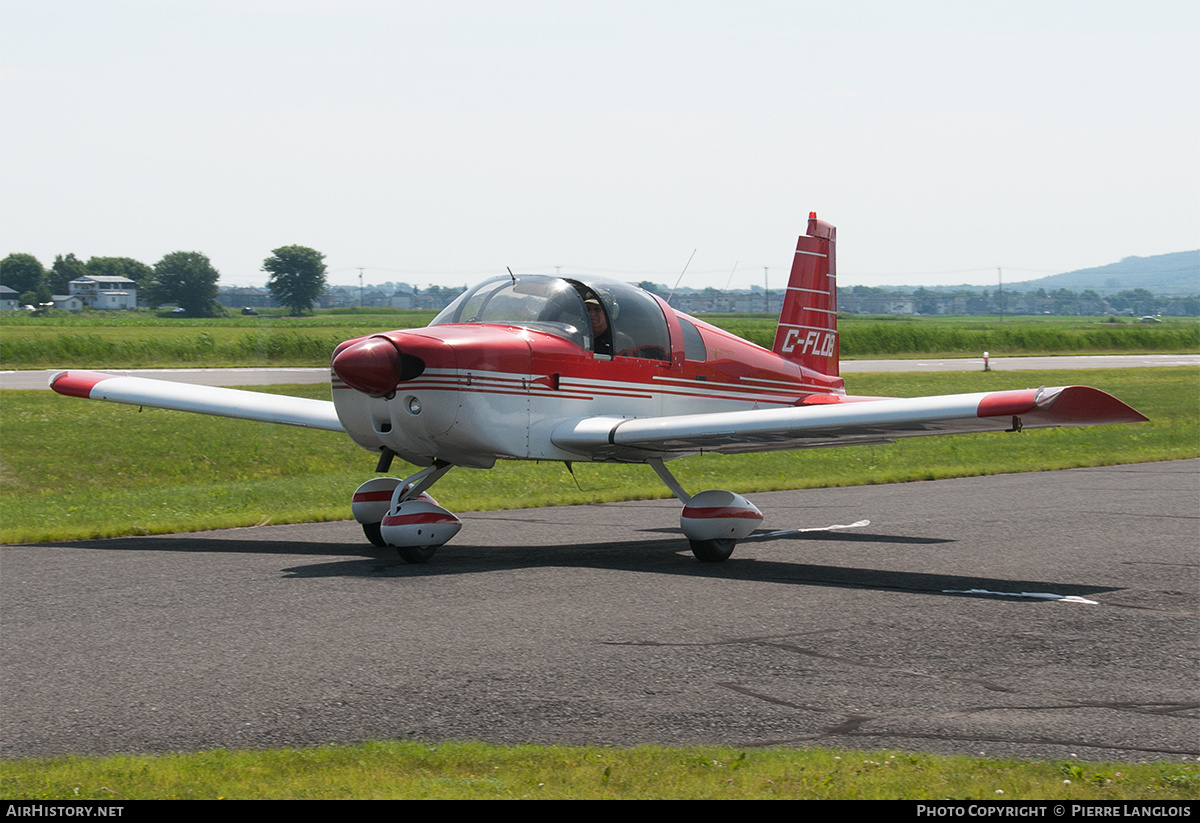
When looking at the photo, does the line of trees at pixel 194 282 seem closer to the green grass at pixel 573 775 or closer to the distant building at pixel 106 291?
the distant building at pixel 106 291

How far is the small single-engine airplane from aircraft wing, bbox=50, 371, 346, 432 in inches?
4.2

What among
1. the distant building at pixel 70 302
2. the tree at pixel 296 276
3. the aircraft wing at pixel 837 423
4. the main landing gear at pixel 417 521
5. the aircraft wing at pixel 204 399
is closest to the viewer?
the aircraft wing at pixel 837 423

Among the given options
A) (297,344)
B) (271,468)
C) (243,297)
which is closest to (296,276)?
(243,297)

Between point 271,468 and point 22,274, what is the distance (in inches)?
6232

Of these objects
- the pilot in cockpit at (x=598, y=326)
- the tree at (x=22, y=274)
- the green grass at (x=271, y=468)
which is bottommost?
the green grass at (x=271, y=468)

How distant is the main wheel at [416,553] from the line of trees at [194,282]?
85.5 m

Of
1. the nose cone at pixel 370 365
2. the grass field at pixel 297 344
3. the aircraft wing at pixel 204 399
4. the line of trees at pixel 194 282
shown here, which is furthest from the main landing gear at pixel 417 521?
the line of trees at pixel 194 282

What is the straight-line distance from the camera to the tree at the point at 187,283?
360 ft

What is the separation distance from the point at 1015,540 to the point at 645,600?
513 cm

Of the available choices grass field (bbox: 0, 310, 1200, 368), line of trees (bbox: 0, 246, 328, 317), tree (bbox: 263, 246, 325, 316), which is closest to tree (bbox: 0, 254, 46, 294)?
line of trees (bbox: 0, 246, 328, 317)

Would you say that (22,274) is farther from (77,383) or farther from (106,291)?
(77,383)

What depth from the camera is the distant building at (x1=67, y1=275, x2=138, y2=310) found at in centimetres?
14412

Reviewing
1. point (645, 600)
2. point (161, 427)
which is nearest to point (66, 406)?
point (161, 427)

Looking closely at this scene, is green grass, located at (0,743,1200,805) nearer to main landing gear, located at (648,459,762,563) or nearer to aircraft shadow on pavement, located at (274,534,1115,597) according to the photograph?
aircraft shadow on pavement, located at (274,534,1115,597)
